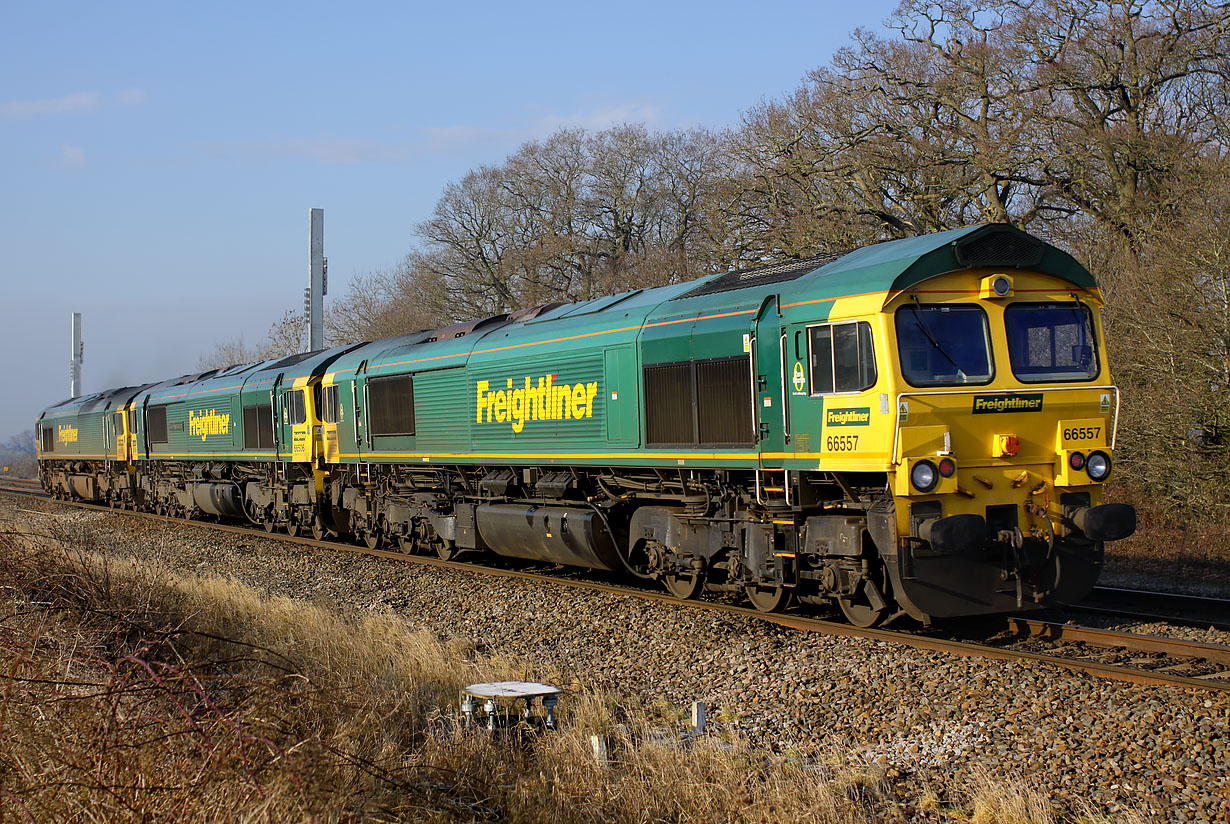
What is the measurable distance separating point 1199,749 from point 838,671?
9.52ft

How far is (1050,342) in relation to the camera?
9.96 metres

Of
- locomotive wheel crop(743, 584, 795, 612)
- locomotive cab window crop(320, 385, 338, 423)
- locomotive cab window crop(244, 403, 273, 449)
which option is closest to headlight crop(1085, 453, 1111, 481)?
locomotive wheel crop(743, 584, 795, 612)

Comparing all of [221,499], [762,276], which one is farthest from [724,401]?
[221,499]

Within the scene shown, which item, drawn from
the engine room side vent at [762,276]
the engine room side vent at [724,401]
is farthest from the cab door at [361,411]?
the engine room side vent at [724,401]

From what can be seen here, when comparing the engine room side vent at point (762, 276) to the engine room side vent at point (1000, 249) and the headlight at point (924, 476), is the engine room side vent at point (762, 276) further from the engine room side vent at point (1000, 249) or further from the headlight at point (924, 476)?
the headlight at point (924, 476)

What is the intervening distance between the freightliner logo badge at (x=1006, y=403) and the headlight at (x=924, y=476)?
0.80m

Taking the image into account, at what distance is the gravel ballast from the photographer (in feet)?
20.9

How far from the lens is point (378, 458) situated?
1838 centimetres

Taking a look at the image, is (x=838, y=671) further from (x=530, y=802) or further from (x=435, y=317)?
(x=435, y=317)

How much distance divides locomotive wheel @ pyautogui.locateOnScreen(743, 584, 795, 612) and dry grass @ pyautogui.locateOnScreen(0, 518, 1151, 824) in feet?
9.90

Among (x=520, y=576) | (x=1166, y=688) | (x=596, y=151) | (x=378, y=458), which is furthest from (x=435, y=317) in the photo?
(x=1166, y=688)

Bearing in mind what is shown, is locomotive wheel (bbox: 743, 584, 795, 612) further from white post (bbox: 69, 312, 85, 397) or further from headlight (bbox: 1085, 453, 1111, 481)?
white post (bbox: 69, 312, 85, 397)

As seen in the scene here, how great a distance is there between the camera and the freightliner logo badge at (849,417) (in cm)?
936

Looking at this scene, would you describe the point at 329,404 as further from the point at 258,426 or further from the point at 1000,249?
the point at 1000,249
